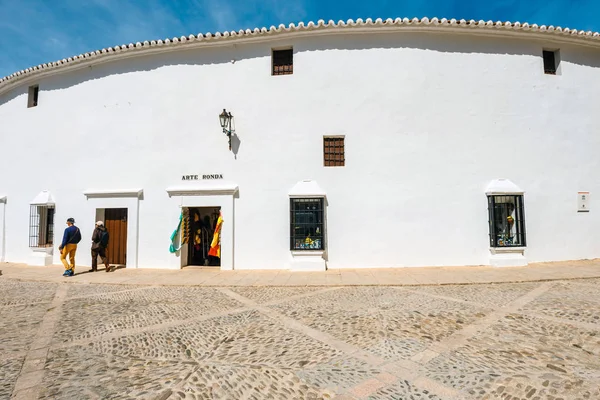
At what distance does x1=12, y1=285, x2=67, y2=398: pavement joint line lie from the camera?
8.43 feet

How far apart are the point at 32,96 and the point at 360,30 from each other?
457 inches

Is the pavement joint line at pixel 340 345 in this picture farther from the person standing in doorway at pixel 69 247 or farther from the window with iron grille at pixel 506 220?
the window with iron grille at pixel 506 220

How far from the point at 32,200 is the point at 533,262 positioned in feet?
51.4

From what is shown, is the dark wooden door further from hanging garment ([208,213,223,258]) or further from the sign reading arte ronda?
hanging garment ([208,213,223,258])

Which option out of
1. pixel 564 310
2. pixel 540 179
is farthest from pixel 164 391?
pixel 540 179

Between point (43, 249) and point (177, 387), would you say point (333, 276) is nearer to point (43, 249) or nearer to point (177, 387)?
point (177, 387)

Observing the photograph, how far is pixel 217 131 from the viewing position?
8625 millimetres

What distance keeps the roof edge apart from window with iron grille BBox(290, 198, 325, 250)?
477 centimetres

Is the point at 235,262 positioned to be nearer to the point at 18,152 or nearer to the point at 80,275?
the point at 80,275

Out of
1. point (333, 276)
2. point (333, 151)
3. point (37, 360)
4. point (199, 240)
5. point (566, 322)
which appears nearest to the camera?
point (37, 360)

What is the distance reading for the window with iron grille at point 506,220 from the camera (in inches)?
322

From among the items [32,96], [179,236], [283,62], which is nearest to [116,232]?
[179,236]

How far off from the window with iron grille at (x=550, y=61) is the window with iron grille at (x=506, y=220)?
4.19 m

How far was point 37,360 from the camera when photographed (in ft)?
10.0
